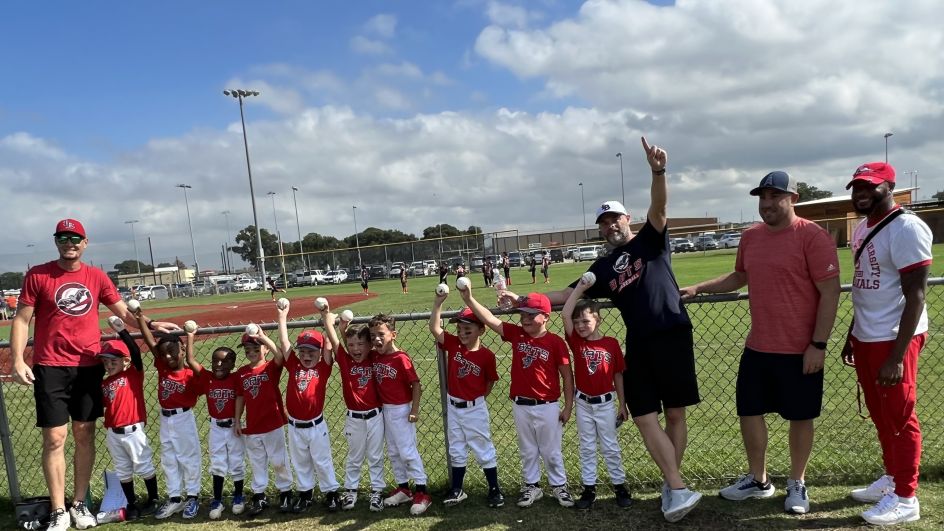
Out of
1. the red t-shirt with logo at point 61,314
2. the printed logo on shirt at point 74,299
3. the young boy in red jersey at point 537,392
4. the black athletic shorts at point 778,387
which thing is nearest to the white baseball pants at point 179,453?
the red t-shirt with logo at point 61,314

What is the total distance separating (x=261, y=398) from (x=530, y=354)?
1.83 m

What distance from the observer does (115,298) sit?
4.02 metres

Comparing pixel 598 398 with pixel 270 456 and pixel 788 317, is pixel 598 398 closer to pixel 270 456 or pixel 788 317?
pixel 788 317

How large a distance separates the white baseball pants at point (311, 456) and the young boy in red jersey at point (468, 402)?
808 millimetres

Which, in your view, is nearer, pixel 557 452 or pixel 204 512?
pixel 557 452

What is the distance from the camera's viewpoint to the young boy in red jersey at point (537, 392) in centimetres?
357

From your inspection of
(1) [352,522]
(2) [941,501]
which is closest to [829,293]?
(2) [941,501]

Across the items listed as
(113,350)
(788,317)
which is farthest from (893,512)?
(113,350)

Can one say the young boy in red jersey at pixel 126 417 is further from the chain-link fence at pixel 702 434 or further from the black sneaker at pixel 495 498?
the black sneaker at pixel 495 498

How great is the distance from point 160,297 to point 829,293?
5237 cm

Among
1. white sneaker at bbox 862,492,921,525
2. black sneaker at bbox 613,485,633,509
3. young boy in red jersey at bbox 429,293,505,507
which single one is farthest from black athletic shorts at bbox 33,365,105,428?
white sneaker at bbox 862,492,921,525

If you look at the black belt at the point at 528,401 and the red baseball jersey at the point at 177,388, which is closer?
the black belt at the point at 528,401

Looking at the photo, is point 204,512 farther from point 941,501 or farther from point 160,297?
point 160,297

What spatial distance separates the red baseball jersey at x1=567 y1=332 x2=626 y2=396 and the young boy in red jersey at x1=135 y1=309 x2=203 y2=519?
8.62 ft
